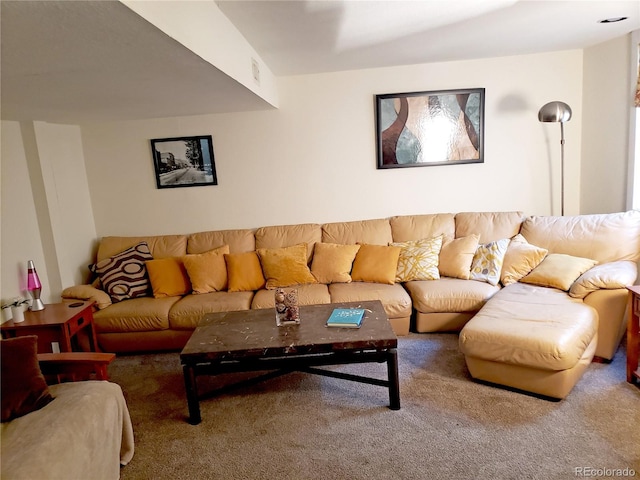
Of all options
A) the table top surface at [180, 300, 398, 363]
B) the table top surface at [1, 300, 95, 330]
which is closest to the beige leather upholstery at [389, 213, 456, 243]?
the table top surface at [180, 300, 398, 363]

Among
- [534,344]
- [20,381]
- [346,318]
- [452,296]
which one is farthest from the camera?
[452,296]

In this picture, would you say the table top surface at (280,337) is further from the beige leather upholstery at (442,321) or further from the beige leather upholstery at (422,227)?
the beige leather upholstery at (422,227)

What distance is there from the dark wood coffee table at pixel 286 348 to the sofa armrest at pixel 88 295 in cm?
122

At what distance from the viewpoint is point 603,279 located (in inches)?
105

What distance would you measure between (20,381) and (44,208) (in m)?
2.06

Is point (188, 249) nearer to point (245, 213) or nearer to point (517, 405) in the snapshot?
point (245, 213)

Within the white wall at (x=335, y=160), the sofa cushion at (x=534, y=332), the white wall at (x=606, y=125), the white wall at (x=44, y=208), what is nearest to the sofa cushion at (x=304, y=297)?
the white wall at (x=335, y=160)

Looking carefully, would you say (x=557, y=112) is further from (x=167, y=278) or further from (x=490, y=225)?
(x=167, y=278)

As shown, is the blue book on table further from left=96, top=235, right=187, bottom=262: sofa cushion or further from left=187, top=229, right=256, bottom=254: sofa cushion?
left=96, top=235, right=187, bottom=262: sofa cushion

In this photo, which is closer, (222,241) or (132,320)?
(132,320)

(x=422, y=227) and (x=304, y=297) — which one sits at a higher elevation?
(x=422, y=227)

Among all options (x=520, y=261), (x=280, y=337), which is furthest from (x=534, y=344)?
(x=280, y=337)

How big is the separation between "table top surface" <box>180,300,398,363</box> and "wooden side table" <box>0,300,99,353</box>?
0.97 metres

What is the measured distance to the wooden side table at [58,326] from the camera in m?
2.81
